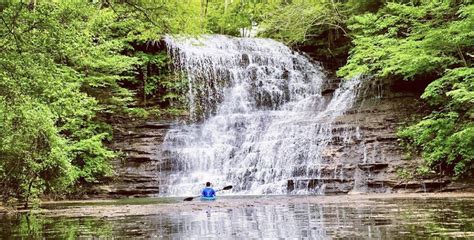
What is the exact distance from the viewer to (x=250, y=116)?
23.5 m

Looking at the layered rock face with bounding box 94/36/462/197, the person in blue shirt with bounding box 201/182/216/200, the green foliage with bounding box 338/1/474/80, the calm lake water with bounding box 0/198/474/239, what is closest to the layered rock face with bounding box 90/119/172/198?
the layered rock face with bounding box 94/36/462/197

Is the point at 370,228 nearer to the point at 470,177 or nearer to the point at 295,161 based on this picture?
the point at 470,177

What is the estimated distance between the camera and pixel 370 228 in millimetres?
6484

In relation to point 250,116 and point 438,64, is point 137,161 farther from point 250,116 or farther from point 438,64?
point 438,64

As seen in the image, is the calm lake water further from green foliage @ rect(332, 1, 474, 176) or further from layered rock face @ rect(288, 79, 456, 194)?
green foliage @ rect(332, 1, 474, 176)

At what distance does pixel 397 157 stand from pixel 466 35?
4340mm

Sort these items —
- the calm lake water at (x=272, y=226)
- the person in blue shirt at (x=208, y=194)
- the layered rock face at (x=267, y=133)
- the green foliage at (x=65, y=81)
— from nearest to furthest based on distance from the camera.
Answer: the calm lake water at (x=272, y=226) < the green foliage at (x=65, y=81) < the person in blue shirt at (x=208, y=194) < the layered rock face at (x=267, y=133)

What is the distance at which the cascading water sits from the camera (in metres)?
18.9

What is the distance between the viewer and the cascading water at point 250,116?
18.9 metres

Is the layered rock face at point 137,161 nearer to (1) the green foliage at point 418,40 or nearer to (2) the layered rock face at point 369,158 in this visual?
(2) the layered rock face at point 369,158

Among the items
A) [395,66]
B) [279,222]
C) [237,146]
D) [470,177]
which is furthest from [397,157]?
[279,222]

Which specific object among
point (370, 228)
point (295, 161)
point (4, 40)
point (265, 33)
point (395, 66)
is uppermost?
point (265, 33)

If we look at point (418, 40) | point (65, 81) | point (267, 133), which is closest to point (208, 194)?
point (65, 81)

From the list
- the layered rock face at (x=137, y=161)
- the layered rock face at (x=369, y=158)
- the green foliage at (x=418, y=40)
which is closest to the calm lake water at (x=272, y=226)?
the layered rock face at (x=369, y=158)
